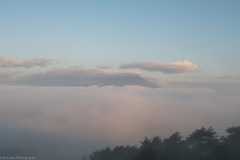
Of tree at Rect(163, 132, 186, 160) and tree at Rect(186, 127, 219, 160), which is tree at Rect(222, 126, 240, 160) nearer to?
tree at Rect(186, 127, 219, 160)

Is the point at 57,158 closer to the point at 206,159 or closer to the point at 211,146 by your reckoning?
the point at 211,146

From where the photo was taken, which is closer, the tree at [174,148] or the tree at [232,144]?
the tree at [232,144]

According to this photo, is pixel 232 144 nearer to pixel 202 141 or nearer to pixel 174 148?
pixel 202 141

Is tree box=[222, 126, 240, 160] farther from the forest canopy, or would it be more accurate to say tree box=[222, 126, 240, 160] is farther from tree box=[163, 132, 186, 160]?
tree box=[163, 132, 186, 160]

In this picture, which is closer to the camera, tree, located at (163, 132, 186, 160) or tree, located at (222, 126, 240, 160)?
tree, located at (222, 126, 240, 160)

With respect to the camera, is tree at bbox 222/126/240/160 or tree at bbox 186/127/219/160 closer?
tree at bbox 222/126/240/160

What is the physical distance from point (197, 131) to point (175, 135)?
94.6 inches

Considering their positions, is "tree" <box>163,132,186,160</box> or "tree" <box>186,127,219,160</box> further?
"tree" <box>186,127,219,160</box>

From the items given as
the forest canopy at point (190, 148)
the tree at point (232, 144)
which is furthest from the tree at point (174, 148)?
the tree at point (232, 144)

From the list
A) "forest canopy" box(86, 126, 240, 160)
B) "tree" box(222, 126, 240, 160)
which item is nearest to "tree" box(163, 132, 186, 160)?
"forest canopy" box(86, 126, 240, 160)

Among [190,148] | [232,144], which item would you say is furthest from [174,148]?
[232,144]

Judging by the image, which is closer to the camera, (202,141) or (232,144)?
(232,144)

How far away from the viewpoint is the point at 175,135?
2883 cm

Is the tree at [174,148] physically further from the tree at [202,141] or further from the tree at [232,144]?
the tree at [232,144]
